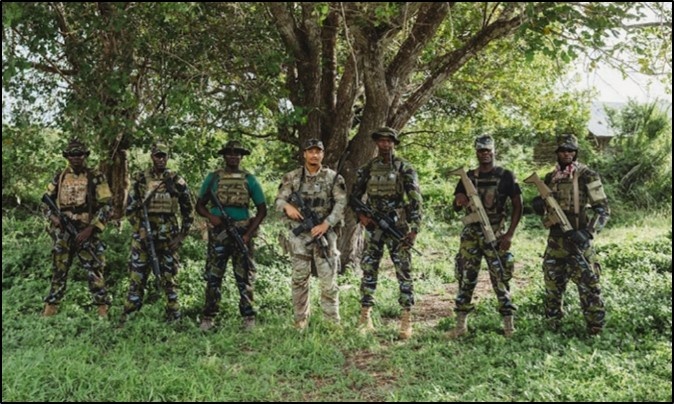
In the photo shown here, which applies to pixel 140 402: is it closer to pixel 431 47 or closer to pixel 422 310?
pixel 422 310

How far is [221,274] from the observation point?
6410mm

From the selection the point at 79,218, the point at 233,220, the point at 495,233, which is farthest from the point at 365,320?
the point at 79,218

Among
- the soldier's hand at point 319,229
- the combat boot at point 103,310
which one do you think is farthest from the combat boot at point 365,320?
the combat boot at point 103,310

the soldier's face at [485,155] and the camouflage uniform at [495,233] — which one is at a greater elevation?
the soldier's face at [485,155]

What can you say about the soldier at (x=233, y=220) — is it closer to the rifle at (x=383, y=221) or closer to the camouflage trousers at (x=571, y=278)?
the rifle at (x=383, y=221)

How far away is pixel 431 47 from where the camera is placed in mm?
9086

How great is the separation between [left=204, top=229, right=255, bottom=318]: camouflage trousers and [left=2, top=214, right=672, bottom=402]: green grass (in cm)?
23

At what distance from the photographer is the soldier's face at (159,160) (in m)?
6.38

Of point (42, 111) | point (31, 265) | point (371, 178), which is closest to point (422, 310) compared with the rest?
point (371, 178)

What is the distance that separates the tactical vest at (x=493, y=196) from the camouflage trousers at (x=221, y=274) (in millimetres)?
2486

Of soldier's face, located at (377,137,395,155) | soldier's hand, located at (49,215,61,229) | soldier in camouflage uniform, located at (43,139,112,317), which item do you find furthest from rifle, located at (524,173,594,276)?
soldier's hand, located at (49,215,61,229)

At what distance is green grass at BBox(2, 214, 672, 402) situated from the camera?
470 cm

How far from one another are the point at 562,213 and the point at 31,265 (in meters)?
6.60

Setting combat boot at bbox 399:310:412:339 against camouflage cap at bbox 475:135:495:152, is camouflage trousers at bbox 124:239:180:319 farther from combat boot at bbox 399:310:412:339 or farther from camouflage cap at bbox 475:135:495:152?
camouflage cap at bbox 475:135:495:152
